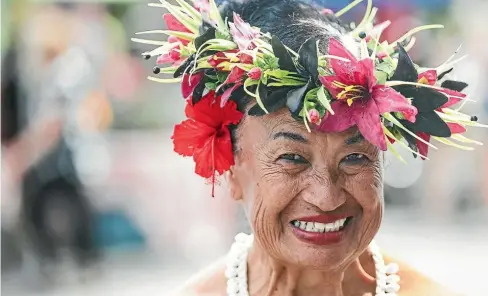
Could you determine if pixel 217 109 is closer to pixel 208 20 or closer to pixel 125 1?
pixel 208 20

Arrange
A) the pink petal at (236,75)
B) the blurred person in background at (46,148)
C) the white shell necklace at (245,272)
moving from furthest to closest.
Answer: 1. the blurred person in background at (46,148)
2. the white shell necklace at (245,272)
3. the pink petal at (236,75)

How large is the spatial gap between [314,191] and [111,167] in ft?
21.6

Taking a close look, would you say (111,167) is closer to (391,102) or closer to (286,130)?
(286,130)

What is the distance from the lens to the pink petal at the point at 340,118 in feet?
9.41

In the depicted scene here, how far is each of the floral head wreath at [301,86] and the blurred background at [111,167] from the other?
15.0 ft

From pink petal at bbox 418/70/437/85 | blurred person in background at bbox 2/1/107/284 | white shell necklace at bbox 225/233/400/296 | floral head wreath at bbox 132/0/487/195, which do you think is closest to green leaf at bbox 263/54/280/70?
floral head wreath at bbox 132/0/487/195

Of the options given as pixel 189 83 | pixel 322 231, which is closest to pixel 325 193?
pixel 322 231

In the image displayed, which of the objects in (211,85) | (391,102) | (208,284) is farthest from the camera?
(208,284)

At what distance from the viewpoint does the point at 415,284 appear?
3441mm

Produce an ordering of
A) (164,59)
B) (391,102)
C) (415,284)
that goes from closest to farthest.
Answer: (391,102) → (164,59) → (415,284)

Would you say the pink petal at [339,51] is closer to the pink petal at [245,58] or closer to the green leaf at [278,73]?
the green leaf at [278,73]

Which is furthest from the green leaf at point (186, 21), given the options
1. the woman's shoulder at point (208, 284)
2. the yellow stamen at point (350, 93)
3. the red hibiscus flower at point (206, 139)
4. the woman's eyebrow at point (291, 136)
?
the woman's shoulder at point (208, 284)

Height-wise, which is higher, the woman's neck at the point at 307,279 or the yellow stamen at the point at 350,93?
the yellow stamen at the point at 350,93

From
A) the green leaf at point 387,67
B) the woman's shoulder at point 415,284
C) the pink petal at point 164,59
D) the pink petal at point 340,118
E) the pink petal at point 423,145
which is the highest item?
the green leaf at point 387,67
